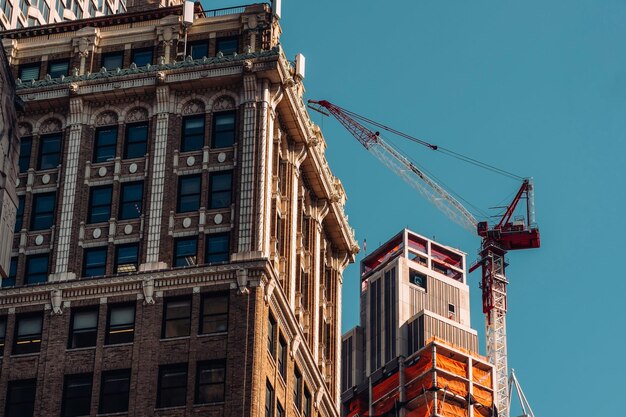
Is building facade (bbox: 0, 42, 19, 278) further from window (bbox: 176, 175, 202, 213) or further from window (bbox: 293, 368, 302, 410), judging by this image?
window (bbox: 293, 368, 302, 410)

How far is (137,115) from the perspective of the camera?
379ft

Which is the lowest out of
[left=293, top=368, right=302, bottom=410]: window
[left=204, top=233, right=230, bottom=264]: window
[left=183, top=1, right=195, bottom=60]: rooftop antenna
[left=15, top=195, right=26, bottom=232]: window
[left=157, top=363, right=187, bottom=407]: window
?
[left=157, top=363, right=187, bottom=407]: window

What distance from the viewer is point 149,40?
11875 cm

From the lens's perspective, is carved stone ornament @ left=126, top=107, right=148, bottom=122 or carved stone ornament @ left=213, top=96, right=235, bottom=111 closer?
carved stone ornament @ left=213, top=96, right=235, bottom=111

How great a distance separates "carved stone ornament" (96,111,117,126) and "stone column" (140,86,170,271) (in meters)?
3.28

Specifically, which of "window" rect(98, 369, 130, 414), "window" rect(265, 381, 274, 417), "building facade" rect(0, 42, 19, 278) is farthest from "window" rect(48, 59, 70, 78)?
"building facade" rect(0, 42, 19, 278)

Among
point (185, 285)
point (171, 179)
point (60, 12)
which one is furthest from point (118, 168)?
point (60, 12)

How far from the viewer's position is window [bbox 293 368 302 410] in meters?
111

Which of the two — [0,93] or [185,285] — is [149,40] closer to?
[185,285]

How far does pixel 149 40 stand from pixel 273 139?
1225cm

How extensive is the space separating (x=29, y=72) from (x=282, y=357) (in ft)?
94.1

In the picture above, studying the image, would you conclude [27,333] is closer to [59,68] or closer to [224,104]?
[224,104]

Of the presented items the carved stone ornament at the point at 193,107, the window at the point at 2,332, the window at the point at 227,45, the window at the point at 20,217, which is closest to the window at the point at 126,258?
the window at the point at 20,217

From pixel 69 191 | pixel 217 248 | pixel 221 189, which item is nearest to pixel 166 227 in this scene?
pixel 217 248
